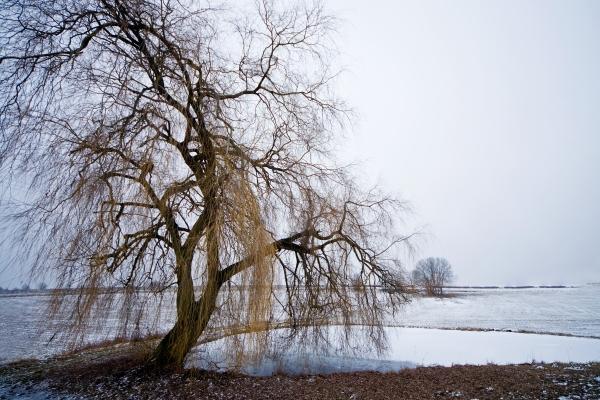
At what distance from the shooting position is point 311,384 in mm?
7809

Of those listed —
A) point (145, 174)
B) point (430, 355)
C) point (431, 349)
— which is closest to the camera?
point (145, 174)

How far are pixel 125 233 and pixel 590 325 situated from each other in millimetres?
21502

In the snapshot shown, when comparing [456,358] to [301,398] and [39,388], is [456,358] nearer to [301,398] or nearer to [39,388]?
[301,398]

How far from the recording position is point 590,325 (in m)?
18.5

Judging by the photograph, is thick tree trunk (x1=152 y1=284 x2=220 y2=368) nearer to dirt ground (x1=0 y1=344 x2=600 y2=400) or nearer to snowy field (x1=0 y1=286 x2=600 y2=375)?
dirt ground (x1=0 y1=344 x2=600 y2=400)

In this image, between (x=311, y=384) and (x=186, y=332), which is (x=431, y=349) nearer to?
(x=311, y=384)

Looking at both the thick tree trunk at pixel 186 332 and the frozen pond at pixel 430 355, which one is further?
the frozen pond at pixel 430 355

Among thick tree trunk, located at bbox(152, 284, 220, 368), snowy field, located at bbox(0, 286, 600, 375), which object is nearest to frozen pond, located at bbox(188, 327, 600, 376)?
snowy field, located at bbox(0, 286, 600, 375)

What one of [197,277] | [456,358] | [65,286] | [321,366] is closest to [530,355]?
[456,358]

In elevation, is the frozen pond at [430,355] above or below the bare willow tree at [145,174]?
below

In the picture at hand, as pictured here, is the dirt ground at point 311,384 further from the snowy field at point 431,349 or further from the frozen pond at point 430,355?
the snowy field at point 431,349

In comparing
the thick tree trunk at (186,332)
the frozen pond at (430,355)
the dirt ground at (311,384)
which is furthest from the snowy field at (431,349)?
the dirt ground at (311,384)

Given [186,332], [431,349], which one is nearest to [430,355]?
[431,349]

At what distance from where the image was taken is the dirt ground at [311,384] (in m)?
6.96
